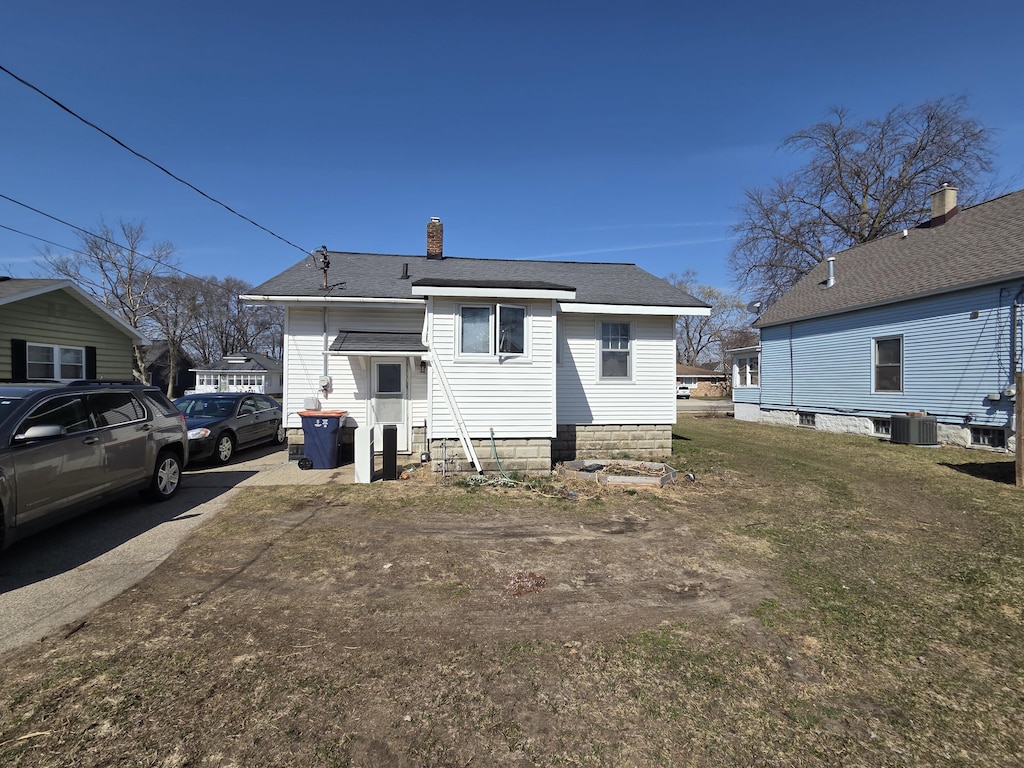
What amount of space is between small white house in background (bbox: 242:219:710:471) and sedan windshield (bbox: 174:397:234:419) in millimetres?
2201

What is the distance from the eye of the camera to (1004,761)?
2.22 metres

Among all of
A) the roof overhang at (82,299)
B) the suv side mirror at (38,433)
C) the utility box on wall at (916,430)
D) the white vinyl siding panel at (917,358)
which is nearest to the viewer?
the suv side mirror at (38,433)

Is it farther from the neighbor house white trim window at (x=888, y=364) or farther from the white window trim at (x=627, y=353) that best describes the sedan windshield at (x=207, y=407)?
the neighbor house white trim window at (x=888, y=364)

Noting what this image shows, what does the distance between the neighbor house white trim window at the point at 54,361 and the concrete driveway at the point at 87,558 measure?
28.4ft

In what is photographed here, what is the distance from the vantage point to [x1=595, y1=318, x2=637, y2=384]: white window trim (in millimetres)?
10227

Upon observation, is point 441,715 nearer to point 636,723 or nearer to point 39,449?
point 636,723

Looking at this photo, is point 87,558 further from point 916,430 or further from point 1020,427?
point 916,430

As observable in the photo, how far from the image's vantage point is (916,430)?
488 inches

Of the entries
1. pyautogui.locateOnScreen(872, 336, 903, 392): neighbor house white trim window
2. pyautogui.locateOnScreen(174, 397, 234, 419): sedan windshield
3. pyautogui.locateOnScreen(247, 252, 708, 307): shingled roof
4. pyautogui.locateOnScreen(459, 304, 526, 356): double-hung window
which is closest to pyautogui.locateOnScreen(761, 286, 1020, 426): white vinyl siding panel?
pyautogui.locateOnScreen(872, 336, 903, 392): neighbor house white trim window

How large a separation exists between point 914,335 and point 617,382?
32.6ft

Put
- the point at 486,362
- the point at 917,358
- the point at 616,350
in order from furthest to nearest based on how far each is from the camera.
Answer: the point at 917,358 < the point at 616,350 < the point at 486,362

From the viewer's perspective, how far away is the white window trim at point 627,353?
10.2 metres

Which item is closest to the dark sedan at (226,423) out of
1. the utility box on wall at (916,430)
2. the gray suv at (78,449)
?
the gray suv at (78,449)

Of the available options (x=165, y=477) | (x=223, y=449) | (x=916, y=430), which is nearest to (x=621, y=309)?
(x=165, y=477)
